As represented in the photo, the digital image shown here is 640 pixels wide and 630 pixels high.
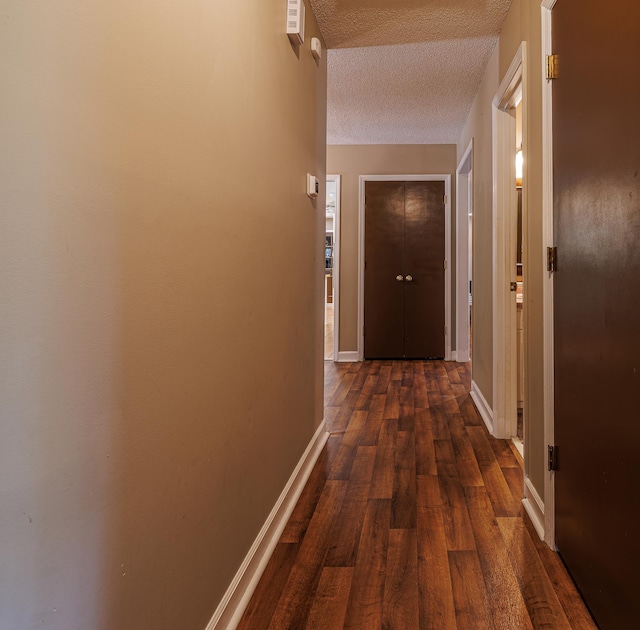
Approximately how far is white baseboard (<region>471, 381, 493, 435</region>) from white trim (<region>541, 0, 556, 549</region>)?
4.28 ft

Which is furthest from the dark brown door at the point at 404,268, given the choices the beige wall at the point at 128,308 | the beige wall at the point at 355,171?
the beige wall at the point at 128,308

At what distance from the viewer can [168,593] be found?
39.2 inches

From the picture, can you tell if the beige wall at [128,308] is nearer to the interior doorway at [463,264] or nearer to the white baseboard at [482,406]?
the white baseboard at [482,406]

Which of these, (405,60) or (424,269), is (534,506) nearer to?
(405,60)

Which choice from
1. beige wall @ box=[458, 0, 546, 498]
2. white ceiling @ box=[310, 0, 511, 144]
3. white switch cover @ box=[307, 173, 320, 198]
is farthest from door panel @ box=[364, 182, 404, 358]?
white switch cover @ box=[307, 173, 320, 198]

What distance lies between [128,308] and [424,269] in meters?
5.06

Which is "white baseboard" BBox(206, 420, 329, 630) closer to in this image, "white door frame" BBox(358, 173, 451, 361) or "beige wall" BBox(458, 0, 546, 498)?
"beige wall" BBox(458, 0, 546, 498)

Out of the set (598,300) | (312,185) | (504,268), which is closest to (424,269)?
(504,268)

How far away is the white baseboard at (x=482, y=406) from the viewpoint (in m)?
3.14

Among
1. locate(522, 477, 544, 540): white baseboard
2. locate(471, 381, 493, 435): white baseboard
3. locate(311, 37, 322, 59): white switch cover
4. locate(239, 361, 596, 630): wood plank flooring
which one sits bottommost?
locate(239, 361, 596, 630): wood plank flooring

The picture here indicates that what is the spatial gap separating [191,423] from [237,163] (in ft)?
2.39

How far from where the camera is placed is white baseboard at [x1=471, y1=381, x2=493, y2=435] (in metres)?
3.14

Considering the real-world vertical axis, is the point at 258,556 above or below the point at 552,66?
below

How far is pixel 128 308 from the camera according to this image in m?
0.83
